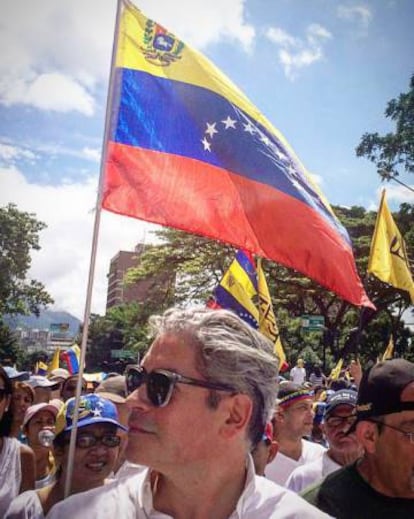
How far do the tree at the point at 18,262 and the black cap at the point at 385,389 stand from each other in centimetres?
3119

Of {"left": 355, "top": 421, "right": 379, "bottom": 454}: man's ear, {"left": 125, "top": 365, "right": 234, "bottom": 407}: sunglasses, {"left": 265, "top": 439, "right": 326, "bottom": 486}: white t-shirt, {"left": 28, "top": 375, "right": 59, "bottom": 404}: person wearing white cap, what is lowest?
{"left": 28, "top": 375, "right": 59, "bottom": 404}: person wearing white cap

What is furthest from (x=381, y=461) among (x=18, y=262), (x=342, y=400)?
(x=18, y=262)

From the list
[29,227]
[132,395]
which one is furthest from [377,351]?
[132,395]

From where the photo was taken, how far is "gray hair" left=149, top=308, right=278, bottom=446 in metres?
1.76

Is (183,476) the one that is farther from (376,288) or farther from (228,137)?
(376,288)

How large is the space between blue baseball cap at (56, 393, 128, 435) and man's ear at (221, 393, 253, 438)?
4.63 feet

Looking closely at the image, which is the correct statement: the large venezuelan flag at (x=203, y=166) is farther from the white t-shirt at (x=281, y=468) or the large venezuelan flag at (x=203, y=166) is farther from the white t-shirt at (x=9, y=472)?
the white t-shirt at (x=9, y=472)

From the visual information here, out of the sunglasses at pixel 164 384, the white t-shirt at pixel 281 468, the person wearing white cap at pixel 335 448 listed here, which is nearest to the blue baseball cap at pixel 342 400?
the person wearing white cap at pixel 335 448

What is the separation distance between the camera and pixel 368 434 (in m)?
2.23

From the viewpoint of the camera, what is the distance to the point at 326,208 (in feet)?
13.1

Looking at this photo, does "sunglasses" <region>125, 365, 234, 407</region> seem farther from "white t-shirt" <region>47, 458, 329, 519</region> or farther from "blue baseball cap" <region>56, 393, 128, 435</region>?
"blue baseball cap" <region>56, 393, 128, 435</region>

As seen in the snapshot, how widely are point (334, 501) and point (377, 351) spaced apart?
3270 centimetres

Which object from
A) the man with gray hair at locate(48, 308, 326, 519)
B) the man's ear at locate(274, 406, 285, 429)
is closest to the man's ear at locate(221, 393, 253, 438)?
the man with gray hair at locate(48, 308, 326, 519)

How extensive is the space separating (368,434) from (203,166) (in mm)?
2189
